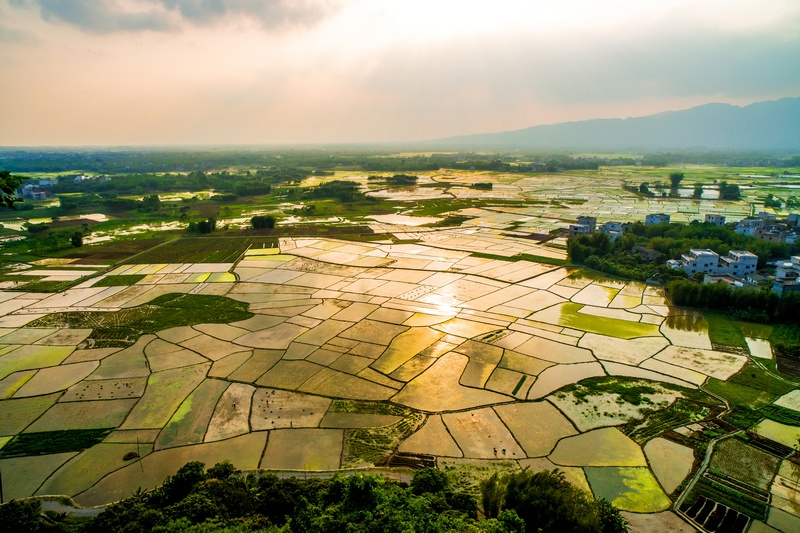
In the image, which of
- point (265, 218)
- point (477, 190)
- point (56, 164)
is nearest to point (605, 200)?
point (477, 190)

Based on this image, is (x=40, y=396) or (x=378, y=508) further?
(x=40, y=396)

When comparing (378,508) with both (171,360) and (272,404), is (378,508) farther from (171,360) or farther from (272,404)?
(171,360)

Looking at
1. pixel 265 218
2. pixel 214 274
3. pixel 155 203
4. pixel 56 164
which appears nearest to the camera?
pixel 214 274

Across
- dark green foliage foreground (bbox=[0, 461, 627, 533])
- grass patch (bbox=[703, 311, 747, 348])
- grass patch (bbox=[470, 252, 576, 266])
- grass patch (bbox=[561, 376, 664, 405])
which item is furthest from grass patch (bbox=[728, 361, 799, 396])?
grass patch (bbox=[470, 252, 576, 266])

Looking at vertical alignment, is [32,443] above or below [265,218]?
below

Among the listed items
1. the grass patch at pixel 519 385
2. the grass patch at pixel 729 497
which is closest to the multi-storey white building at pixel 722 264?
the grass patch at pixel 519 385

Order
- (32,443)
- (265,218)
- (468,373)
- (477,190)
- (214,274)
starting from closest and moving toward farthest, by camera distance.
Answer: (32,443)
(468,373)
(214,274)
(265,218)
(477,190)

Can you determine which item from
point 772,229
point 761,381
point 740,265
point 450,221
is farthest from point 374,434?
point 772,229

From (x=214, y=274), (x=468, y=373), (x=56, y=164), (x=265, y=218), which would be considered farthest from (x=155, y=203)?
(x=56, y=164)
